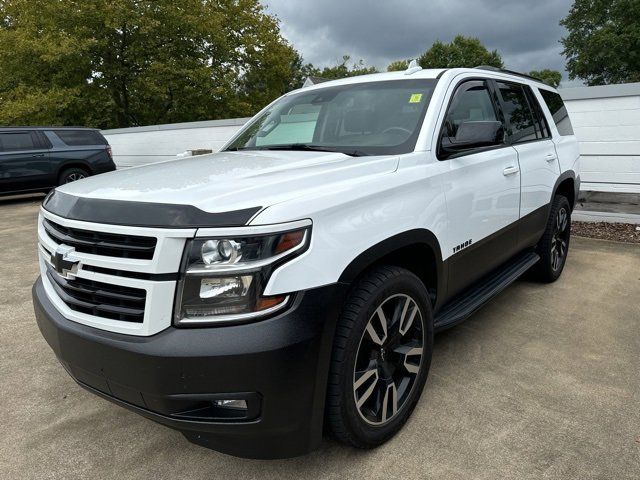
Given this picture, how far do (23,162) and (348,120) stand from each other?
10304mm

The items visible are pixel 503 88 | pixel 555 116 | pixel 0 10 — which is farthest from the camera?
pixel 0 10

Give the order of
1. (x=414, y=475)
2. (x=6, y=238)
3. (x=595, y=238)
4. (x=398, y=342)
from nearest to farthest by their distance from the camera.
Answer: (x=414, y=475) → (x=398, y=342) → (x=595, y=238) → (x=6, y=238)

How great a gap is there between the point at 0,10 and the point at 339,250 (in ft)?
94.4

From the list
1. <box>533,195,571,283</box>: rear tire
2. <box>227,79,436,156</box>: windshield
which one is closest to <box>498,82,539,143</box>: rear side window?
<box>533,195,571,283</box>: rear tire

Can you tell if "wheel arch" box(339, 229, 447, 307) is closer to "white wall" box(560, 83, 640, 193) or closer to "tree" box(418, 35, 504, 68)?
"white wall" box(560, 83, 640, 193)

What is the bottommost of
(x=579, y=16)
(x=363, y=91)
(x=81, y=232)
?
(x=81, y=232)

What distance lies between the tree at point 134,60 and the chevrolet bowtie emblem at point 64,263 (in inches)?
792

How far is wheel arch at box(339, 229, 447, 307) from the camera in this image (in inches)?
79.0

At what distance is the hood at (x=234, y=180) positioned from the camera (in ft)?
6.02

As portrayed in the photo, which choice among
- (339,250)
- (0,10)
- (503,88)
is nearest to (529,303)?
(503,88)

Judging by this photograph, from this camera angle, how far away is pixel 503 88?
3.69 metres

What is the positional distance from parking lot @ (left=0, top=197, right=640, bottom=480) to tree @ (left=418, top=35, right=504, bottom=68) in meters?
60.1

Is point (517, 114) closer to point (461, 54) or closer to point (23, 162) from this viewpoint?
point (23, 162)

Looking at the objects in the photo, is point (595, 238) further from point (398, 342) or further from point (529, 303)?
point (398, 342)
